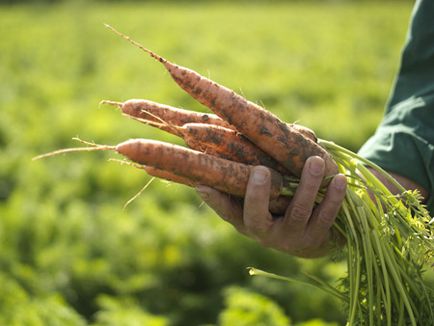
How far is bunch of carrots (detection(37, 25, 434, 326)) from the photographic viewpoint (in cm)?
237

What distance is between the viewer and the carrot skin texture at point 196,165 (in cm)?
239

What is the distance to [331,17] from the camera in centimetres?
2630

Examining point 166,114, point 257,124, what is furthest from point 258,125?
point 166,114

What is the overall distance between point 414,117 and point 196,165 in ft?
3.45

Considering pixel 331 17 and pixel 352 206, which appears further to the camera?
pixel 331 17

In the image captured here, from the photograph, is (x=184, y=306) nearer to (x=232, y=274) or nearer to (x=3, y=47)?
(x=232, y=274)

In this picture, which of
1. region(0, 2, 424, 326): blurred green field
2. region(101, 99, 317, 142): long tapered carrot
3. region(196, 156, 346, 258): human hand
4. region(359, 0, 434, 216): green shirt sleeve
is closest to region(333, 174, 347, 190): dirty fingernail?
region(196, 156, 346, 258): human hand

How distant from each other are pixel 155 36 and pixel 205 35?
5.81 ft

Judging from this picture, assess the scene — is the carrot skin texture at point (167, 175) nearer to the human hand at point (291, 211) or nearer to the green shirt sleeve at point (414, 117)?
the human hand at point (291, 211)

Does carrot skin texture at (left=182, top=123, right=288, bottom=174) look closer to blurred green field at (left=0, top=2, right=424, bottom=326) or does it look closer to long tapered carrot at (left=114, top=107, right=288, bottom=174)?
long tapered carrot at (left=114, top=107, right=288, bottom=174)

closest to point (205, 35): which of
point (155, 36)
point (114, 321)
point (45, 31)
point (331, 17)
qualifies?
point (155, 36)

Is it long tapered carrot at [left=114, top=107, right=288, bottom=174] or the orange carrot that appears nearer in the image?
long tapered carrot at [left=114, top=107, right=288, bottom=174]

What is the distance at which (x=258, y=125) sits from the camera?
8.14 ft

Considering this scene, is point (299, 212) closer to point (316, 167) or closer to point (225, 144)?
point (316, 167)
